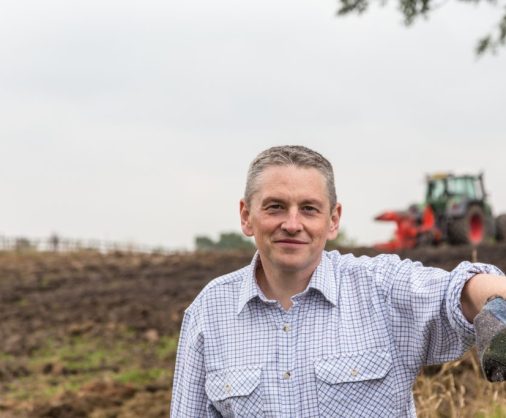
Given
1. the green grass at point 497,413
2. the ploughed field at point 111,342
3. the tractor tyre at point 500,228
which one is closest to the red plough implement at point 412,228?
the ploughed field at point 111,342

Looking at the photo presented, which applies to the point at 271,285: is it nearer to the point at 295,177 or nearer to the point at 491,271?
the point at 295,177

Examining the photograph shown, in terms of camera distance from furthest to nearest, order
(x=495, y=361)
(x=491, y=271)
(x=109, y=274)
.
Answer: (x=109, y=274), (x=491, y=271), (x=495, y=361)

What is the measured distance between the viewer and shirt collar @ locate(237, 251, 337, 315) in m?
2.98

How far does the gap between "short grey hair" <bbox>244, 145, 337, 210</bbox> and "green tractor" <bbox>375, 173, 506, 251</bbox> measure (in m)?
16.1

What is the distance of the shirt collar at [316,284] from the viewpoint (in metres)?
2.98

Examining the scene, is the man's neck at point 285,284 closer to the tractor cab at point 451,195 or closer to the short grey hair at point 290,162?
the short grey hair at point 290,162

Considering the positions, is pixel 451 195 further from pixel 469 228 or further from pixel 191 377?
pixel 191 377

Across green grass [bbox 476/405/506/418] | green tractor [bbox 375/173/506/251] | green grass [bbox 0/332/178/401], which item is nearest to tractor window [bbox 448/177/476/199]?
green tractor [bbox 375/173/506/251]

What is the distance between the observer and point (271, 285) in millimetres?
3043

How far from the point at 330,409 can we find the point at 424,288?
0.43 metres

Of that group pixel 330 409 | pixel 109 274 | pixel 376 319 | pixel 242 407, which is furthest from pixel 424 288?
pixel 109 274

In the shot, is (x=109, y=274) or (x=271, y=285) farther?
(x=109, y=274)

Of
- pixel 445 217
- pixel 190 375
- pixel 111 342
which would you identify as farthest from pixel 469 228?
pixel 190 375

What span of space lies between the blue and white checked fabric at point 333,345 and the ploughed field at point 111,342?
1.60 meters
